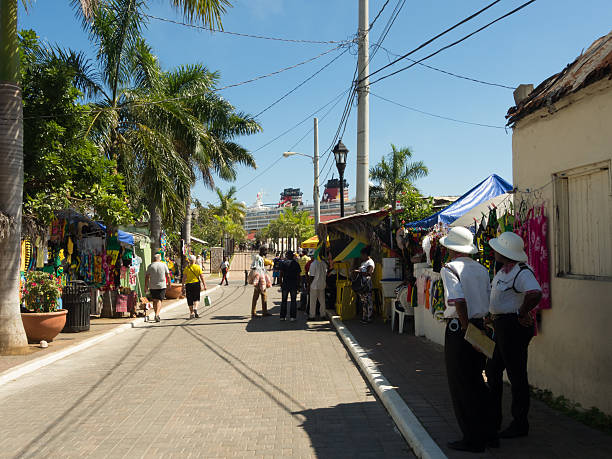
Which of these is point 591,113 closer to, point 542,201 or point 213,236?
point 542,201

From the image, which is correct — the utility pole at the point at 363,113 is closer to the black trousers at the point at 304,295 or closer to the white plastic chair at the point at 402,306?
the black trousers at the point at 304,295

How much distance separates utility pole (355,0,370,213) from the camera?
1463 cm

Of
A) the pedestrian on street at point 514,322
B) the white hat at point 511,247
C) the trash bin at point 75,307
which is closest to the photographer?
the pedestrian on street at point 514,322

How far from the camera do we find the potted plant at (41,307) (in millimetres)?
10109

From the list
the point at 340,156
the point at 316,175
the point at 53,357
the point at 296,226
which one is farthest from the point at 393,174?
the point at 296,226

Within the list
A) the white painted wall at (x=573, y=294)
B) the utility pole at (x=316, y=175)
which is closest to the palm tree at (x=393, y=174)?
the utility pole at (x=316, y=175)

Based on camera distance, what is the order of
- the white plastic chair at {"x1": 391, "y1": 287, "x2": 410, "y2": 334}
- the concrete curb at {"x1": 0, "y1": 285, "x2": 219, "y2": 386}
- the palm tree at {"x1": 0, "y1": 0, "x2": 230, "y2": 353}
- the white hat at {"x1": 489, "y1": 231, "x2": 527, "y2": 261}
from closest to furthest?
the white hat at {"x1": 489, "y1": 231, "x2": 527, "y2": 261}, the concrete curb at {"x1": 0, "y1": 285, "x2": 219, "y2": 386}, the palm tree at {"x1": 0, "y1": 0, "x2": 230, "y2": 353}, the white plastic chair at {"x1": 391, "y1": 287, "x2": 410, "y2": 334}

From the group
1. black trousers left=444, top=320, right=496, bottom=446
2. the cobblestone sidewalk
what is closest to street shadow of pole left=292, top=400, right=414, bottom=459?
the cobblestone sidewalk

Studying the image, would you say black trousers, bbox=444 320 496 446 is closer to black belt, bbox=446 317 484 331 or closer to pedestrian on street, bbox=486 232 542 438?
black belt, bbox=446 317 484 331

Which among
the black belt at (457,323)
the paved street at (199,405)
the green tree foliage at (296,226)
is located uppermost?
the green tree foliage at (296,226)

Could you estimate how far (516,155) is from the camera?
6.82 metres

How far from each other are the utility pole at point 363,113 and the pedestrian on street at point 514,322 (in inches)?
385

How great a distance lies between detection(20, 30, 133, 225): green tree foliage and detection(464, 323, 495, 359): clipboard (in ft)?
29.9

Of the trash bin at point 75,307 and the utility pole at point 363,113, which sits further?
the utility pole at point 363,113
